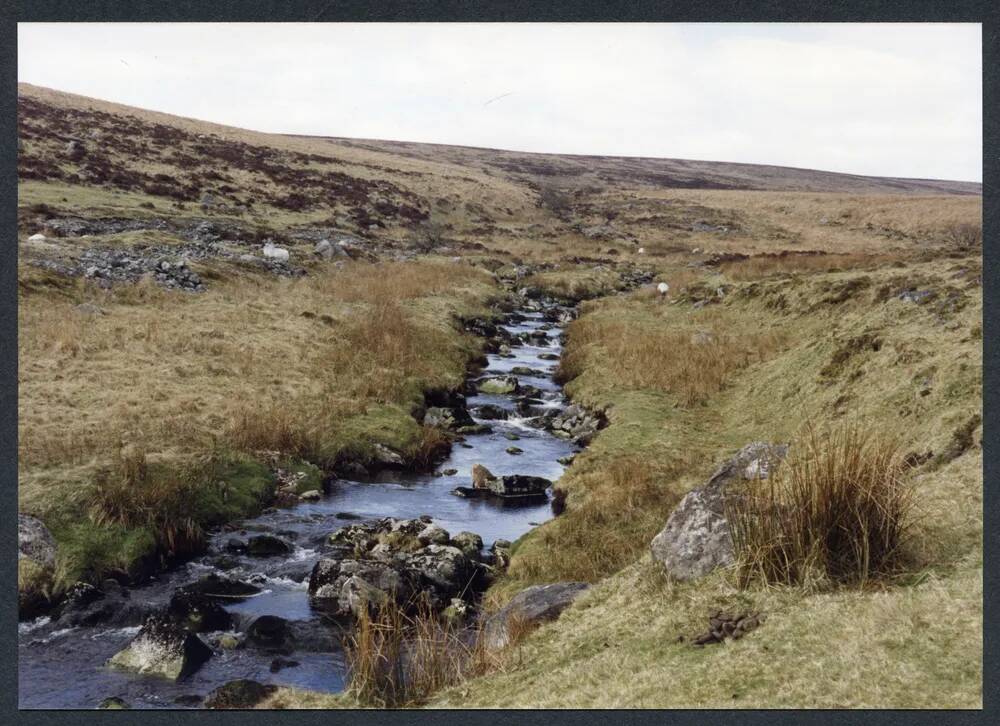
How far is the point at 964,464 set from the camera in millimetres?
9227

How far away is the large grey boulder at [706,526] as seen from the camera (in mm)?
8078

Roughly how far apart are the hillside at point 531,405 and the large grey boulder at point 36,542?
0.12 m

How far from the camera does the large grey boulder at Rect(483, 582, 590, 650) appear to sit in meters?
8.62

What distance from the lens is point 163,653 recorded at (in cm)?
938

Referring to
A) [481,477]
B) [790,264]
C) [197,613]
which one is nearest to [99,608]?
[197,613]

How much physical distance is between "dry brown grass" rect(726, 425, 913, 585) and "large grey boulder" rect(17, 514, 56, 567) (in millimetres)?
9870

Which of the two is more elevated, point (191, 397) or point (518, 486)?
point (191, 397)

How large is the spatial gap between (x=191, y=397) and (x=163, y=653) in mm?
8764

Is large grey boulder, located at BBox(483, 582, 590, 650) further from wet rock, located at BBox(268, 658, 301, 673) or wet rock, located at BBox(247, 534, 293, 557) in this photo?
wet rock, located at BBox(247, 534, 293, 557)

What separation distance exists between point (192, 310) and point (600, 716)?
2202 centimetres

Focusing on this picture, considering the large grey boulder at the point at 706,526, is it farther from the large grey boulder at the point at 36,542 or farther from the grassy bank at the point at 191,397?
the large grey boulder at the point at 36,542

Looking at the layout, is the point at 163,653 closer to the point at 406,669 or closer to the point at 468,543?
the point at 406,669
